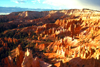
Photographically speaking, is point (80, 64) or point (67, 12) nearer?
point (80, 64)

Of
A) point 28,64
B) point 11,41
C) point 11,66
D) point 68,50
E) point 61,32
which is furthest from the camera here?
point 61,32

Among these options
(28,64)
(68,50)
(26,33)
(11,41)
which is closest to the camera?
(28,64)

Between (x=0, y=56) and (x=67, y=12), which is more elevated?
(x=67, y=12)

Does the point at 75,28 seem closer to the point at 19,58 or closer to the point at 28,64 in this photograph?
the point at 19,58

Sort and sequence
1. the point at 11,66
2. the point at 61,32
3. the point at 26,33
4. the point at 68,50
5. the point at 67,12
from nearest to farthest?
the point at 11,66 < the point at 68,50 < the point at 61,32 < the point at 26,33 < the point at 67,12

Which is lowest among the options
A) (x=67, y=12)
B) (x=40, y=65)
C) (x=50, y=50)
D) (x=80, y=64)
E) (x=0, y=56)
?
(x=0, y=56)

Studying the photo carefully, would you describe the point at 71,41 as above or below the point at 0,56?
above

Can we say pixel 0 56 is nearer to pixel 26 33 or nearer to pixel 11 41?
pixel 11 41

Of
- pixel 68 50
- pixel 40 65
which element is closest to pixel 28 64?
pixel 40 65

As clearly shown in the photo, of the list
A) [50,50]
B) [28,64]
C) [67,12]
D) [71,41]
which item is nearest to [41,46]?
[50,50]
